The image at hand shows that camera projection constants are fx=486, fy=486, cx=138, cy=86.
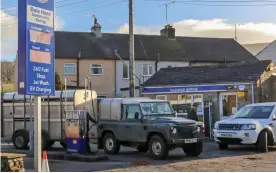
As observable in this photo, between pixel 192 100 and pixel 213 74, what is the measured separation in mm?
2102

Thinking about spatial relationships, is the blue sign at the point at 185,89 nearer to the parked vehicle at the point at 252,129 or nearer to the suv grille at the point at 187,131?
the parked vehicle at the point at 252,129

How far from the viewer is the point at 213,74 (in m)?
27.9

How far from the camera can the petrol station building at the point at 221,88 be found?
83.8 ft

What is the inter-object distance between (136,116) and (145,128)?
0.73 meters

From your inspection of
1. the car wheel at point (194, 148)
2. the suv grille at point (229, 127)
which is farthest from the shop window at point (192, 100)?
the car wheel at point (194, 148)

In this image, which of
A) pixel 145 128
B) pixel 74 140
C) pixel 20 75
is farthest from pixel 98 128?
pixel 20 75

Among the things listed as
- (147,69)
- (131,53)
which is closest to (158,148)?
(131,53)

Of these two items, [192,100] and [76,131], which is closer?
[76,131]

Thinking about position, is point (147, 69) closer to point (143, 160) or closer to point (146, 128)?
point (146, 128)

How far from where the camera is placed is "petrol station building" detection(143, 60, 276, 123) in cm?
2553

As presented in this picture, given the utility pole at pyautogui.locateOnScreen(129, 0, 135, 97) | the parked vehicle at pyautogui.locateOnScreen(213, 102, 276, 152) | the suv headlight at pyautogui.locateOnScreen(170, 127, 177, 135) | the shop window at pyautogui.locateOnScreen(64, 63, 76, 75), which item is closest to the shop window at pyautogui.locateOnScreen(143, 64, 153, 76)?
the shop window at pyautogui.locateOnScreen(64, 63, 76, 75)

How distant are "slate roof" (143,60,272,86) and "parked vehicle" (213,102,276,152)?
6.48 meters

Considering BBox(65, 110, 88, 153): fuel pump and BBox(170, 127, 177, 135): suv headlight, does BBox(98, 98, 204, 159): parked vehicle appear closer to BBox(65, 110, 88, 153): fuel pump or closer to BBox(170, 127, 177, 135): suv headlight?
BBox(170, 127, 177, 135): suv headlight

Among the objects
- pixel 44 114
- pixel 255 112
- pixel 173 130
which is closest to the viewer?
pixel 173 130
